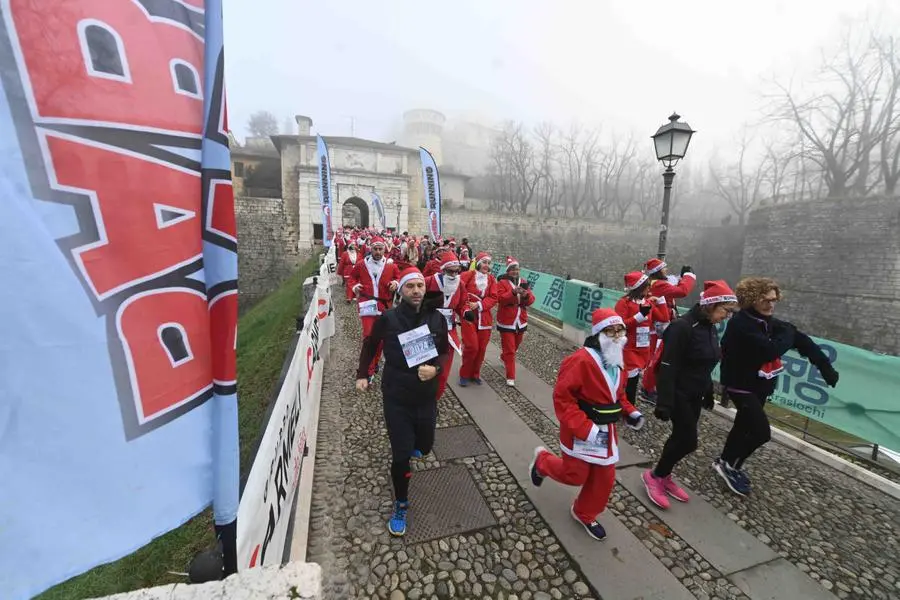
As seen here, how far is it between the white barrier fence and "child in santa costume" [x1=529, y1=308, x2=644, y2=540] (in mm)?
2076

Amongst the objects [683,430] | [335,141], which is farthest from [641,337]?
[335,141]

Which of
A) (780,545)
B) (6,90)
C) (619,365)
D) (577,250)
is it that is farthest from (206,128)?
(577,250)

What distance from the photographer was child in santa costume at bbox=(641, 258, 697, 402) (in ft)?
19.0

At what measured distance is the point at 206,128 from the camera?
1.20 metres

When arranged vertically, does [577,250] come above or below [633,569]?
above

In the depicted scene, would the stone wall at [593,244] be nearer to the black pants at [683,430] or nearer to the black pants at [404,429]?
the black pants at [683,430]

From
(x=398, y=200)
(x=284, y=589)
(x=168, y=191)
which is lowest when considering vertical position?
(x=284, y=589)

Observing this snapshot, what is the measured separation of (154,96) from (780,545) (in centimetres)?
506

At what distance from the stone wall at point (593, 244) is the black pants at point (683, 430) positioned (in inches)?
1080

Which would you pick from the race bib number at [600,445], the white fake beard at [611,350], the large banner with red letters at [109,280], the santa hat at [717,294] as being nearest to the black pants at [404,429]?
the race bib number at [600,445]

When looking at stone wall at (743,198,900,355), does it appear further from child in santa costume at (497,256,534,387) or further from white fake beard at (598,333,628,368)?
white fake beard at (598,333,628,368)

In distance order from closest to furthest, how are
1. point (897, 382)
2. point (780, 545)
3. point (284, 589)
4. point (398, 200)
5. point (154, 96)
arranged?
point (154, 96) → point (284, 589) → point (780, 545) → point (897, 382) → point (398, 200)

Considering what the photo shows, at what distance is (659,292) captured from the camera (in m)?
5.82

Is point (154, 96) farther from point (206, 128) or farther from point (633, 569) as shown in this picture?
point (633, 569)
